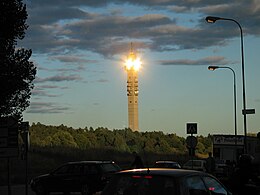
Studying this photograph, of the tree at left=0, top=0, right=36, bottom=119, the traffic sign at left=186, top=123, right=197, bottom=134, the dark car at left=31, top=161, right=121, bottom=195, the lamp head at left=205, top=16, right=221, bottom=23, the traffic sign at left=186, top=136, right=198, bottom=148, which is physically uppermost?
the lamp head at left=205, top=16, right=221, bottom=23

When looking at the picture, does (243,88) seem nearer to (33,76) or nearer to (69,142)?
(33,76)

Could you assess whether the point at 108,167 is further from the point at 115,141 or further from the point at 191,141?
the point at 115,141

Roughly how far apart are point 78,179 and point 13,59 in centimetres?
820

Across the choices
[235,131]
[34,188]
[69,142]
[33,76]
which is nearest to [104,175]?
[34,188]

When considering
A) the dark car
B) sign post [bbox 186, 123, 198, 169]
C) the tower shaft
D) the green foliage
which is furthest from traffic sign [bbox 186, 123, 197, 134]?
the tower shaft

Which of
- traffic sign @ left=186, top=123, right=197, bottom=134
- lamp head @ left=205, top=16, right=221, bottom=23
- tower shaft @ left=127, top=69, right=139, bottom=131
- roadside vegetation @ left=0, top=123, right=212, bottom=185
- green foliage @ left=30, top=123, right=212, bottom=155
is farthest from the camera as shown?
tower shaft @ left=127, top=69, right=139, bottom=131

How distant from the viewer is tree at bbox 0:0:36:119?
19.6 m

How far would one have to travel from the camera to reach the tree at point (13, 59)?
19.6 meters

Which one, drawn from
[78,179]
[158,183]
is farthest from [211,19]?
[158,183]

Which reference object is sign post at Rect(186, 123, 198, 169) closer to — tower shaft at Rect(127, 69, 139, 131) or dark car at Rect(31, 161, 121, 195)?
dark car at Rect(31, 161, 121, 195)

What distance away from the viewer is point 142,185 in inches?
375

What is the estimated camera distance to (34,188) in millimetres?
28562

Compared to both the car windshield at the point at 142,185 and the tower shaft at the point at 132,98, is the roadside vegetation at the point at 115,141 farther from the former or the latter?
the car windshield at the point at 142,185

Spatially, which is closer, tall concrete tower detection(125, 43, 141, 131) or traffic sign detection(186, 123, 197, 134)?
traffic sign detection(186, 123, 197, 134)
